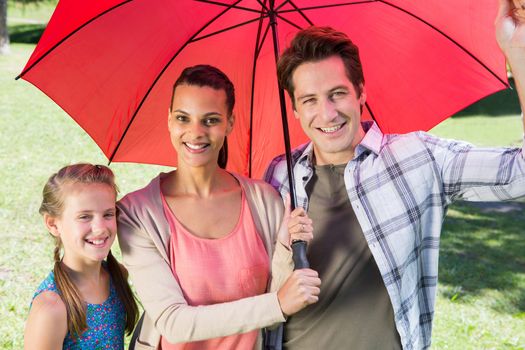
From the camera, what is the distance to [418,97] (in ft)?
10.8

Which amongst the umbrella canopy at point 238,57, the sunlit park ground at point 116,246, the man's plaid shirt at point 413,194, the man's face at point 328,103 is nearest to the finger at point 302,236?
the man's plaid shirt at point 413,194

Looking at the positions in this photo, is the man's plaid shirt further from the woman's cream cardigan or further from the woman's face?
the woman's face

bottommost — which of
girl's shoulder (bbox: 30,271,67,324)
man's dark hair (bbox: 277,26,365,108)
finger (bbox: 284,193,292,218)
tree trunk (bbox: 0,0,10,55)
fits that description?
girl's shoulder (bbox: 30,271,67,324)

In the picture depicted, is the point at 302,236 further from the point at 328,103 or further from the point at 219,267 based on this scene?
the point at 328,103

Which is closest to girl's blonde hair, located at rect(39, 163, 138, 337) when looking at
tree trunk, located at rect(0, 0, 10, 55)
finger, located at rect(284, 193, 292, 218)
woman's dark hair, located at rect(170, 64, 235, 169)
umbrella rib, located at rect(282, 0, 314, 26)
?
woman's dark hair, located at rect(170, 64, 235, 169)

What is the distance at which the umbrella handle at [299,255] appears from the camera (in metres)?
2.59

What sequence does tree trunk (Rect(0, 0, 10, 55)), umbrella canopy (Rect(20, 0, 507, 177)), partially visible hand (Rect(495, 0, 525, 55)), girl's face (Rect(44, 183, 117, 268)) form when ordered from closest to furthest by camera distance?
partially visible hand (Rect(495, 0, 525, 55)) < girl's face (Rect(44, 183, 117, 268)) < umbrella canopy (Rect(20, 0, 507, 177)) < tree trunk (Rect(0, 0, 10, 55))

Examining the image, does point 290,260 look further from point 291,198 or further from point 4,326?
point 4,326

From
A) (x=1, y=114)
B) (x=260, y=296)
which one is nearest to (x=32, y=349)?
(x=260, y=296)

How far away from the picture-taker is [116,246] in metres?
7.07

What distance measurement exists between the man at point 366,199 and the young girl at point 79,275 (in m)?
0.77

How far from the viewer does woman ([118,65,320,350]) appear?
2.48 meters

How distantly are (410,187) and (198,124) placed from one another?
0.87 meters

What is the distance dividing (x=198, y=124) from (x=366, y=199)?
73 cm
